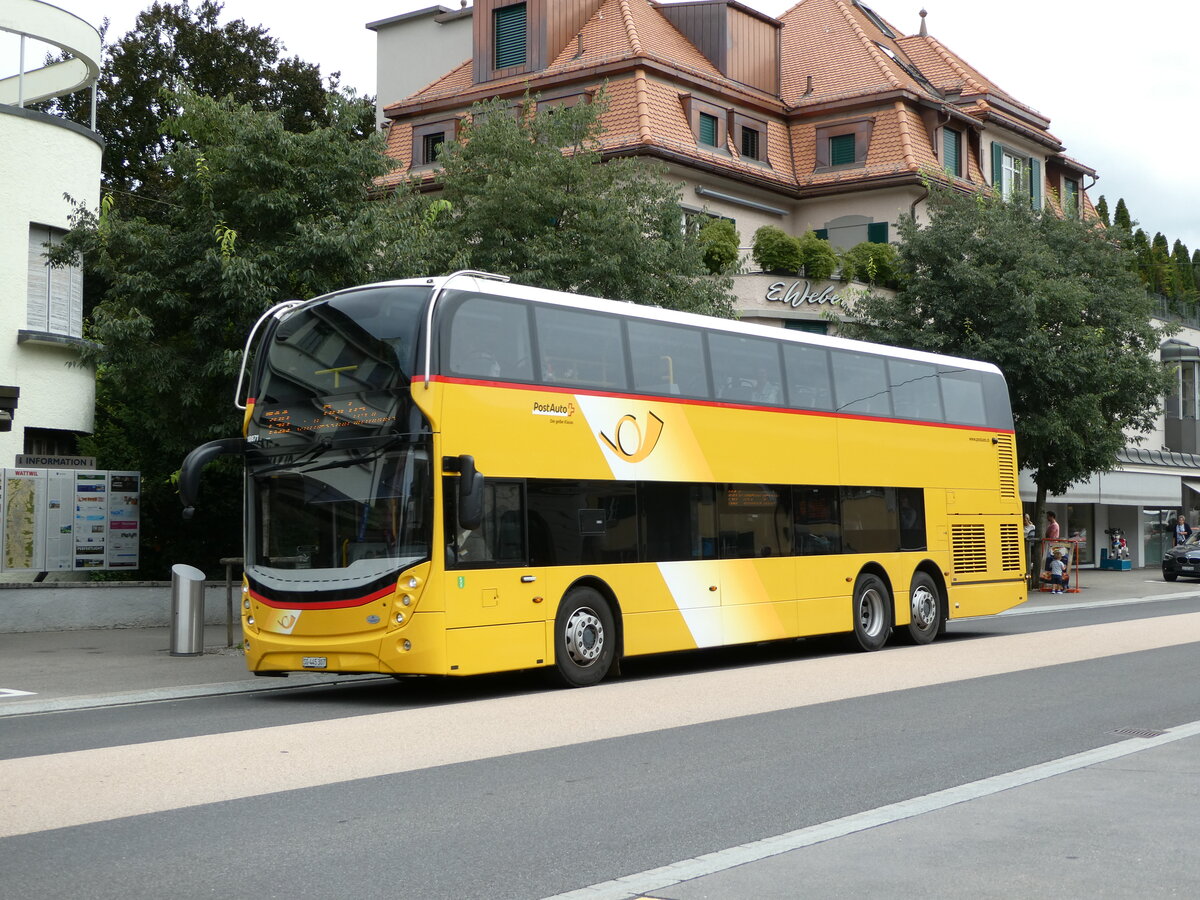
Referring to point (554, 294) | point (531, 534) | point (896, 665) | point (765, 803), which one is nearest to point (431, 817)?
point (765, 803)

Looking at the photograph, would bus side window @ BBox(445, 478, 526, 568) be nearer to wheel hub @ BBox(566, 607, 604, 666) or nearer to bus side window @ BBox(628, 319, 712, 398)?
wheel hub @ BBox(566, 607, 604, 666)

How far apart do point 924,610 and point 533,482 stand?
8267mm

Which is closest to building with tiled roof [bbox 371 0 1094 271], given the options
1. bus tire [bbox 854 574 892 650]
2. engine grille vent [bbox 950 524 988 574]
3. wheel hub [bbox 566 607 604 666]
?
engine grille vent [bbox 950 524 988 574]

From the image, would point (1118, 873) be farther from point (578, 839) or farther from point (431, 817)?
point (431, 817)

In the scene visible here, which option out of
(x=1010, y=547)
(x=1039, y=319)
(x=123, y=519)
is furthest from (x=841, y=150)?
(x=123, y=519)

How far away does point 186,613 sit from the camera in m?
18.2

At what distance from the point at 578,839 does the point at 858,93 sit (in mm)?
39298

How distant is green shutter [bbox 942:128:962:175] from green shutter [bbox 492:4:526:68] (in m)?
13.2

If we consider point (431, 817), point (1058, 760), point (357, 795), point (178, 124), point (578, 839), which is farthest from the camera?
point (178, 124)

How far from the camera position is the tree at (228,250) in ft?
60.8

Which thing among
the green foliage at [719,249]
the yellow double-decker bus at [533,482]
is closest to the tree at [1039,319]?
the green foliage at [719,249]

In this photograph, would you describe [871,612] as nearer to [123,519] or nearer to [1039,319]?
[123,519]

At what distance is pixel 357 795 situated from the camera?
8.23 metres

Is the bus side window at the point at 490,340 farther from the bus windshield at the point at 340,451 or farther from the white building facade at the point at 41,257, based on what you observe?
the white building facade at the point at 41,257
